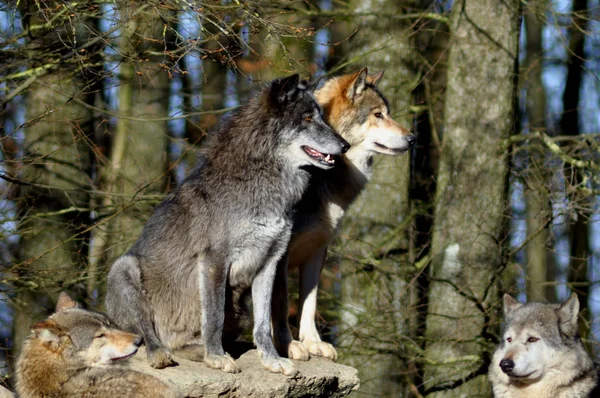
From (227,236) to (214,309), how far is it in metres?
0.56

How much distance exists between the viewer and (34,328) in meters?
5.31

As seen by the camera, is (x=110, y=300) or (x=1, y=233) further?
(x=1, y=233)

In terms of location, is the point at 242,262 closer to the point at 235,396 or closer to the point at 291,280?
the point at 235,396

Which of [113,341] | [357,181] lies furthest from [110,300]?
[357,181]

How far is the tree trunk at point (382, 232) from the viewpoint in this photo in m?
10.3

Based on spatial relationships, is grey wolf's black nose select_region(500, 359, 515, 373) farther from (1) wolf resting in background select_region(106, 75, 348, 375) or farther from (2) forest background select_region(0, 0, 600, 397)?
(2) forest background select_region(0, 0, 600, 397)

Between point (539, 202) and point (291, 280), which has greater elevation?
point (539, 202)

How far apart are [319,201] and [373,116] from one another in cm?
97

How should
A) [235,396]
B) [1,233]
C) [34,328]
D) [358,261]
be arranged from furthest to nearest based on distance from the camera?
[358,261]
[1,233]
[235,396]
[34,328]

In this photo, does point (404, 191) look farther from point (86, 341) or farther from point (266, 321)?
point (86, 341)

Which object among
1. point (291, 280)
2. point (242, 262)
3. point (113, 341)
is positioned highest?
point (242, 262)

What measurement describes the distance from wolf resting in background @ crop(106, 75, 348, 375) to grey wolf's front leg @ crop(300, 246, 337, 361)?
0.83m

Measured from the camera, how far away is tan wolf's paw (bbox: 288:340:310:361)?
6676 mm

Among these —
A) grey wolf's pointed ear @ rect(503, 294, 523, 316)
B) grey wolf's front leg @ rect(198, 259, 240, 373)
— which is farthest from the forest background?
grey wolf's front leg @ rect(198, 259, 240, 373)
